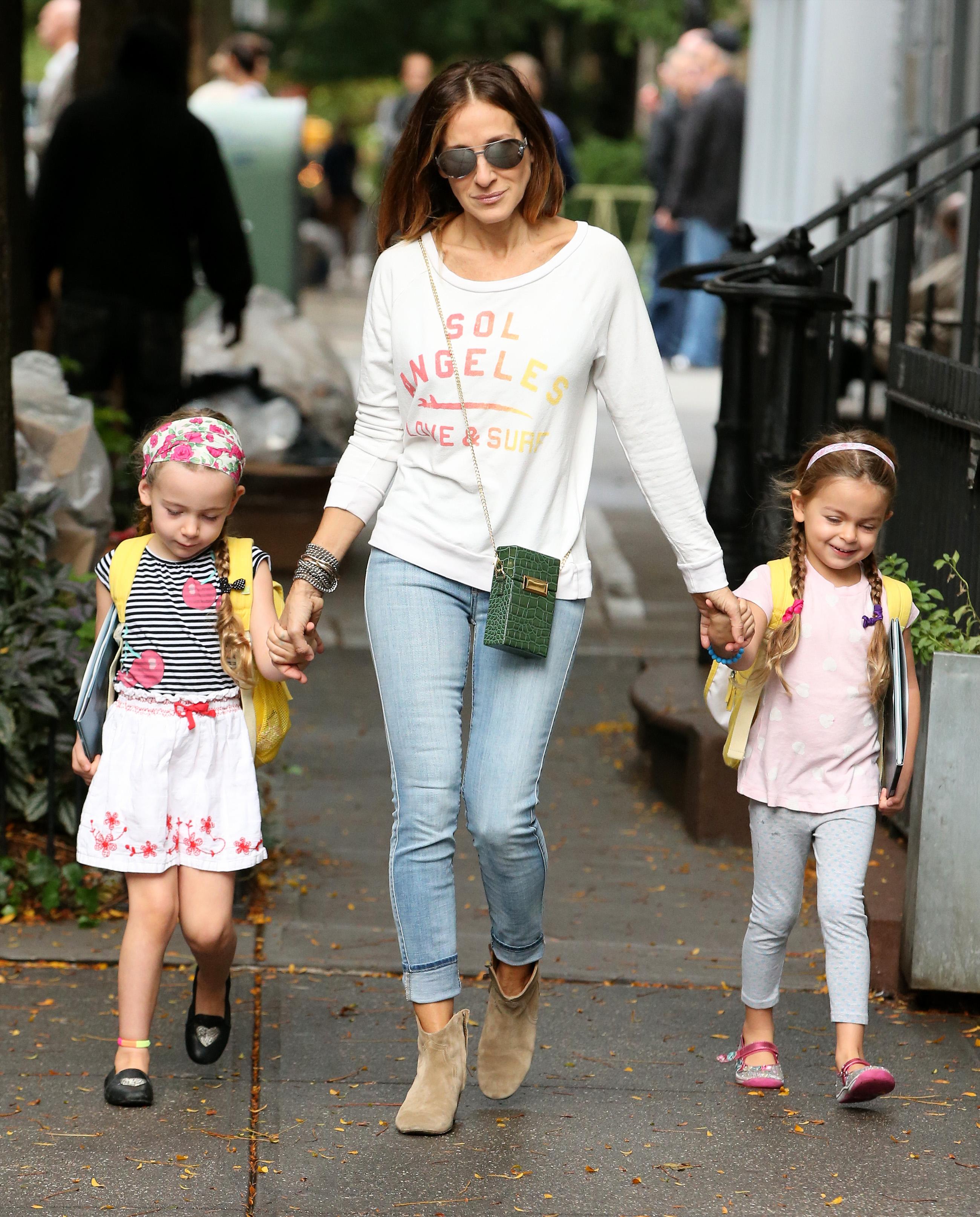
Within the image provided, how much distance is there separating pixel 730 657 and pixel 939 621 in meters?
0.80

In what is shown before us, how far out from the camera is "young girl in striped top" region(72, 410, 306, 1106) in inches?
146

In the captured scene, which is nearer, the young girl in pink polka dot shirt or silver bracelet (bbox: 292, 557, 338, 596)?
silver bracelet (bbox: 292, 557, 338, 596)

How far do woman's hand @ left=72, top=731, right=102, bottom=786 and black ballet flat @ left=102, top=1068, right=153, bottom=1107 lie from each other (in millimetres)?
572

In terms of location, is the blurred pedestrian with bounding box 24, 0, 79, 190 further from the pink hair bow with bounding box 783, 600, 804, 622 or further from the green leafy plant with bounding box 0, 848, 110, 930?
the pink hair bow with bounding box 783, 600, 804, 622

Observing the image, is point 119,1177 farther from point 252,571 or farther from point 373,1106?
point 252,571

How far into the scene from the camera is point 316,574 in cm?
361

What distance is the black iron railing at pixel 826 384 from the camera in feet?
16.0

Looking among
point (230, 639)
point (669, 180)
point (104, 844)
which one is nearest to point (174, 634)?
point (230, 639)

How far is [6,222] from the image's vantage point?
5.21 metres

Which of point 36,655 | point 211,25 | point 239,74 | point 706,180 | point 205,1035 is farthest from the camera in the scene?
point 211,25

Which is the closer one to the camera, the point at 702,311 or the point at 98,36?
the point at 98,36

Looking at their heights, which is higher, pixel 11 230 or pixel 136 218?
pixel 136 218

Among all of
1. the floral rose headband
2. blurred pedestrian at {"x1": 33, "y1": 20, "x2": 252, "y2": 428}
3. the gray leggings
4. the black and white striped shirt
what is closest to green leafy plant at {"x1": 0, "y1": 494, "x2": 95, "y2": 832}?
the black and white striped shirt

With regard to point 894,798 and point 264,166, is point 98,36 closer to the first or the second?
point 264,166
